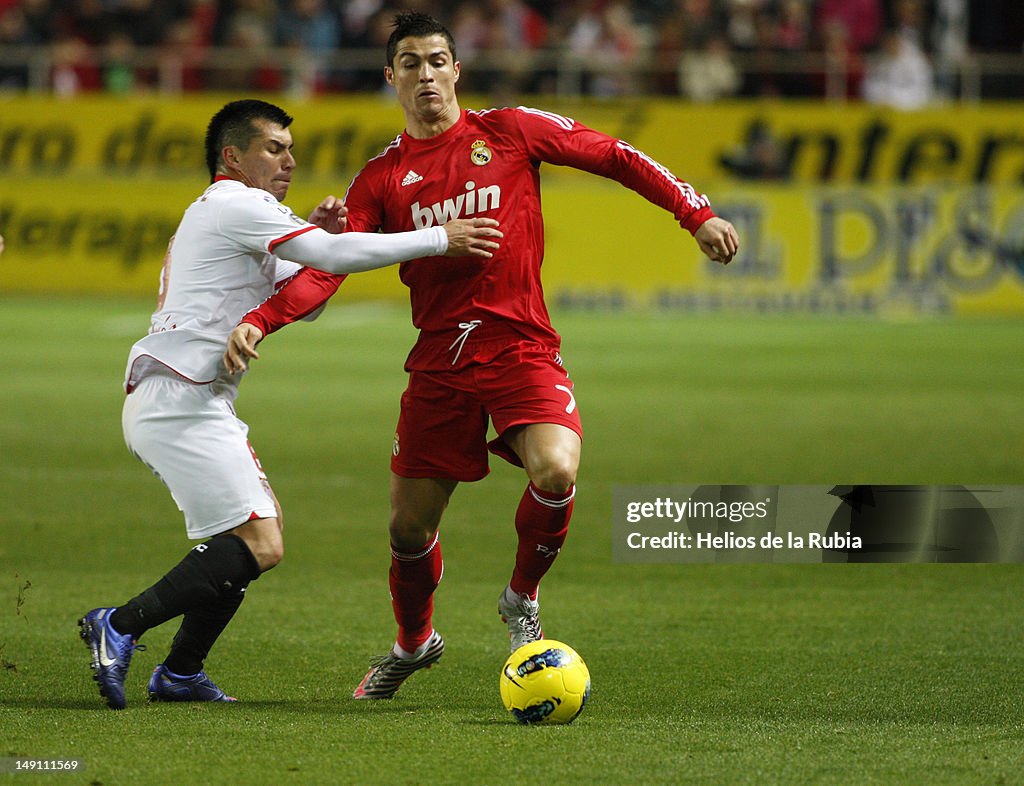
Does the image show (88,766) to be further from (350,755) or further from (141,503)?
(141,503)

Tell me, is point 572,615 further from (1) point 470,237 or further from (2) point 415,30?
(2) point 415,30

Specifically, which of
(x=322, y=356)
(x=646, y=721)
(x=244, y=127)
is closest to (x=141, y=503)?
(x=244, y=127)

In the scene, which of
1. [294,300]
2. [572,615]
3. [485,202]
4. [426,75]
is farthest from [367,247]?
[572,615]

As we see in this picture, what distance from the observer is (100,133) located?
22344 millimetres

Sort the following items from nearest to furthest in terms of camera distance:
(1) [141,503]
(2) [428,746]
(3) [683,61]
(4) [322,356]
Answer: (2) [428,746] < (1) [141,503] < (4) [322,356] < (3) [683,61]

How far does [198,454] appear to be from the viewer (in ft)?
16.8

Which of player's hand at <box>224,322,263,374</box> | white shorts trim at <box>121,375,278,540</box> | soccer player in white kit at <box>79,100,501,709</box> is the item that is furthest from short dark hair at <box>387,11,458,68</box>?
white shorts trim at <box>121,375,278,540</box>

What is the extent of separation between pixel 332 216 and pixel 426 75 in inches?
23.6

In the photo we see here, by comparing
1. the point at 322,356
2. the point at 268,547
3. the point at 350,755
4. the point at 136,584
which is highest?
the point at 268,547

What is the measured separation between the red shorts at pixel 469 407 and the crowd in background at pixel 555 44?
1676 centimetres

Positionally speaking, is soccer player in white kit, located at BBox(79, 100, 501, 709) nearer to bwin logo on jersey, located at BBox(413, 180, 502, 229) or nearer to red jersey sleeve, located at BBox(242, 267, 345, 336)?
red jersey sleeve, located at BBox(242, 267, 345, 336)

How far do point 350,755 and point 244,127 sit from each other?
7.11ft

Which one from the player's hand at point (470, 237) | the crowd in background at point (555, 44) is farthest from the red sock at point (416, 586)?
the crowd in background at point (555, 44)

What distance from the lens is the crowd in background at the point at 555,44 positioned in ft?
72.0
